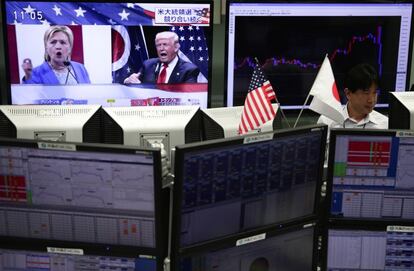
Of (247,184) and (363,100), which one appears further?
(363,100)

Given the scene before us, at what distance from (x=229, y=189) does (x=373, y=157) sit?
452 millimetres

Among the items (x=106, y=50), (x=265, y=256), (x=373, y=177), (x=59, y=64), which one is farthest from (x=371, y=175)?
(x=59, y=64)

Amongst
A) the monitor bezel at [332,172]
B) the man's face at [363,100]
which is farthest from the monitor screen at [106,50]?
the monitor bezel at [332,172]

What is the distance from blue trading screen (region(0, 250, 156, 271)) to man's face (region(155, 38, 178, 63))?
1873mm

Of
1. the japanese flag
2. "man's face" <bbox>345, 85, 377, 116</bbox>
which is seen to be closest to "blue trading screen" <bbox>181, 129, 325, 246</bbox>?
the japanese flag

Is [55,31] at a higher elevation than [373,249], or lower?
higher

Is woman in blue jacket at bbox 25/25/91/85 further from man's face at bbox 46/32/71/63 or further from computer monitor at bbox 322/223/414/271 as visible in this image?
computer monitor at bbox 322/223/414/271

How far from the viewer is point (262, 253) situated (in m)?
1.69

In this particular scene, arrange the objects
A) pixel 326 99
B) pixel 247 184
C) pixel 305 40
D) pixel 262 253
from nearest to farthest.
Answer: pixel 247 184 → pixel 262 253 → pixel 326 99 → pixel 305 40

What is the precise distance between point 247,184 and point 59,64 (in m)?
1.97

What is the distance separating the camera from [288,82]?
11.4ft

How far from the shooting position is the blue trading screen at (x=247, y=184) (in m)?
1.52

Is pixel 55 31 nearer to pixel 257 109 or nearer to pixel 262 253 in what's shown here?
pixel 257 109

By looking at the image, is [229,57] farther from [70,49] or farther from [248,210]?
[248,210]
